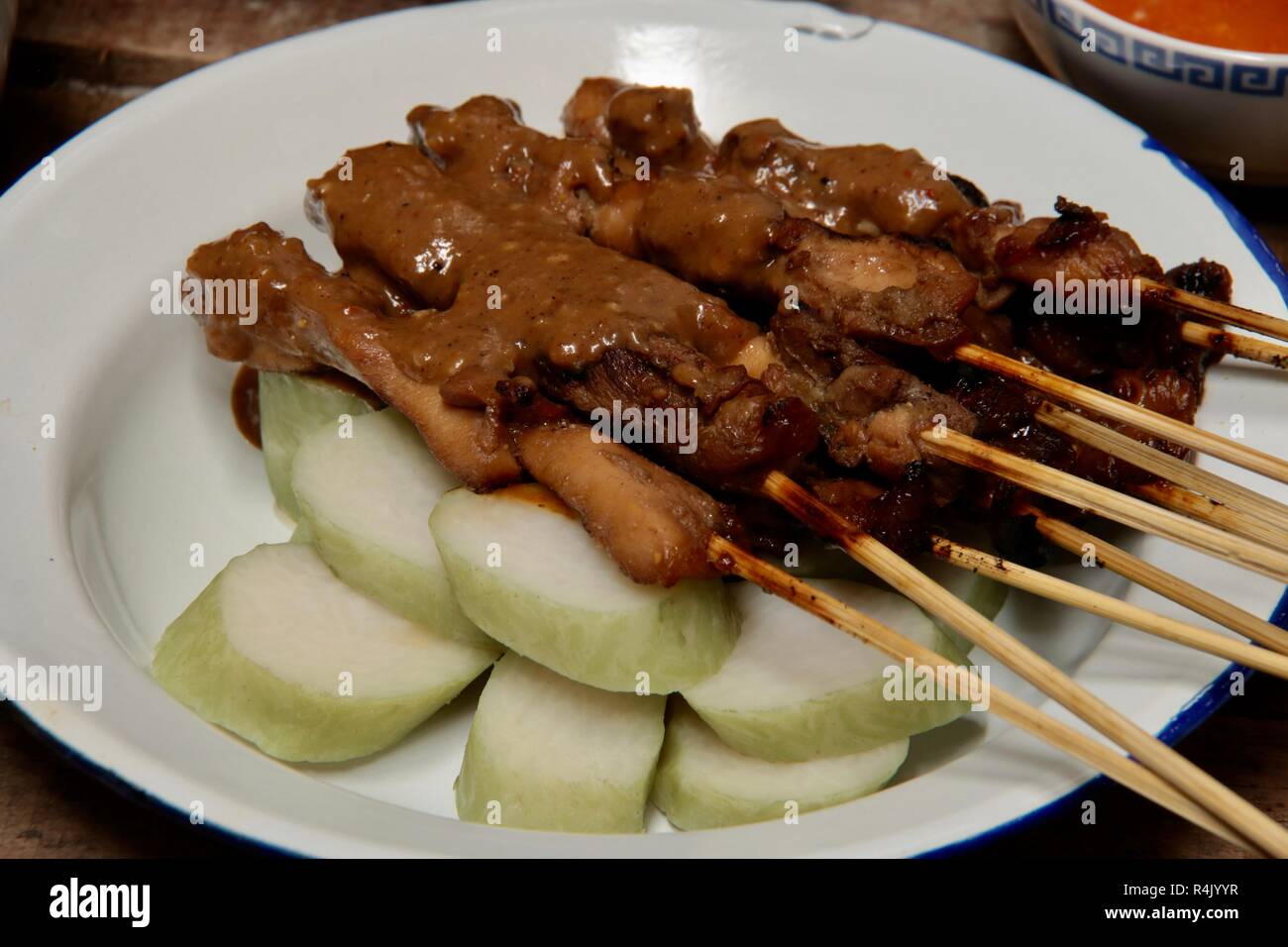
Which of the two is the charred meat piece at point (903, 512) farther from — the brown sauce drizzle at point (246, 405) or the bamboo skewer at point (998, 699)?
the brown sauce drizzle at point (246, 405)

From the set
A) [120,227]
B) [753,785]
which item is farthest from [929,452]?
[120,227]

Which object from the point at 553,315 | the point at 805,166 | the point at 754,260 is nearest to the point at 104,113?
the point at 553,315

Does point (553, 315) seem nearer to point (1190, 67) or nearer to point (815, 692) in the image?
point (815, 692)

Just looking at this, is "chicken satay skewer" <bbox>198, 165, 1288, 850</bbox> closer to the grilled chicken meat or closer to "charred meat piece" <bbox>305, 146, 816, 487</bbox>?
"charred meat piece" <bbox>305, 146, 816, 487</bbox>

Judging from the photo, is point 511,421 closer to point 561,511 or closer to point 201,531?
point 561,511

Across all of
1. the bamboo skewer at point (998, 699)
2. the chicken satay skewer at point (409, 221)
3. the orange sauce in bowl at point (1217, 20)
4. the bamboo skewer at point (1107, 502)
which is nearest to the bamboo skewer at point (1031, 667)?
the bamboo skewer at point (998, 699)

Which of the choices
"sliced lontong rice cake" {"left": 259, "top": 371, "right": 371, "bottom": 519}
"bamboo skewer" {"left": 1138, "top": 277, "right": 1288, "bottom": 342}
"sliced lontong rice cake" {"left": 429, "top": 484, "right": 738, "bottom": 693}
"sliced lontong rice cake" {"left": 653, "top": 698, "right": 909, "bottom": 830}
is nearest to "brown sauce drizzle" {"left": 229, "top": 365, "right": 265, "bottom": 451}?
"sliced lontong rice cake" {"left": 259, "top": 371, "right": 371, "bottom": 519}
